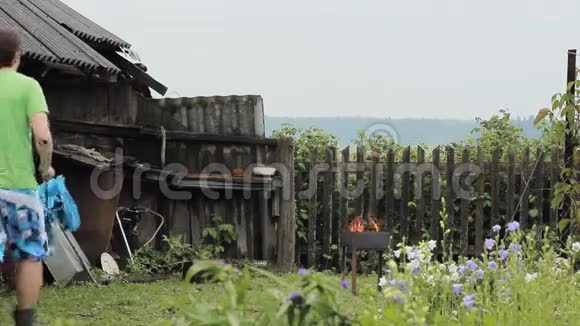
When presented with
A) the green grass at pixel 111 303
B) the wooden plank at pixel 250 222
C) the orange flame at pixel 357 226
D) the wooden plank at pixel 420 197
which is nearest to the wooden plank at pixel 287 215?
the wooden plank at pixel 250 222

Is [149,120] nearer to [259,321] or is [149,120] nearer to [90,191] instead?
[90,191]

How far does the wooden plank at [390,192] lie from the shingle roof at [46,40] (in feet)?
10.5

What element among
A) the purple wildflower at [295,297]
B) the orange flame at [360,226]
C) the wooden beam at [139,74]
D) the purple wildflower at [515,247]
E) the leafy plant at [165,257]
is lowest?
the leafy plant at [165,257]

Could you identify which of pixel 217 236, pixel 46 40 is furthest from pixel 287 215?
pixel 46 40

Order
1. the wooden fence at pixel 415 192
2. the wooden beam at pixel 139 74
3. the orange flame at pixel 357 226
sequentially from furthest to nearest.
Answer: the wooden beam at pixel 139 74
the wooden fence at pixel 415 192
the orange flame at pixel 357 226

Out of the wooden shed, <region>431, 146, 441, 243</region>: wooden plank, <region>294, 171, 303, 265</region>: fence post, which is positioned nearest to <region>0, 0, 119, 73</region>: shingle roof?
the wooden shed

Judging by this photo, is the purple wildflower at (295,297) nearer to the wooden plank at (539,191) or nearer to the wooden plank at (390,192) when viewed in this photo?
the wooden plank at (390,192)

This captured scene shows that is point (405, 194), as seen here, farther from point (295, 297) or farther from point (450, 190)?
point (295, 297)

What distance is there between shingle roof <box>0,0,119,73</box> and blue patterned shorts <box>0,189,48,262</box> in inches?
155

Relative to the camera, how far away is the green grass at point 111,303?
700 cm

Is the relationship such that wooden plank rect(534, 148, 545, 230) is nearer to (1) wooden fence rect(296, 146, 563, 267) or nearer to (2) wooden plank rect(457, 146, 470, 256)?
(1) wooden fence rect(296, 146, 563, 267)

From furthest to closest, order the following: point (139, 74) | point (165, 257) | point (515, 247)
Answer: point (139, 74) → point (165, 257) → point (515, 247)

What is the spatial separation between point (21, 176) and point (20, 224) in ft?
0.88

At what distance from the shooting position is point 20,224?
5316 millimetres
